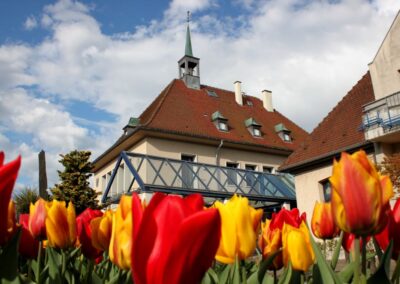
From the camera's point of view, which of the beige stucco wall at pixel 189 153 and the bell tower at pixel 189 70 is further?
the bell tower at pixel 189 70

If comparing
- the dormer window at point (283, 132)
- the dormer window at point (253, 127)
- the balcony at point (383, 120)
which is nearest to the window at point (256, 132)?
the dormer window at point (253, 127)

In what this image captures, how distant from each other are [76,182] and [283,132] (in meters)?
16.4

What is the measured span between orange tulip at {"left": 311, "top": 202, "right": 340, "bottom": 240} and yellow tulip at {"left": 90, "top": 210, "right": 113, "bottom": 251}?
2.69 feet

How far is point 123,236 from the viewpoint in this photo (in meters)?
1.20

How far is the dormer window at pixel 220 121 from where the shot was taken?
25656 millimetres

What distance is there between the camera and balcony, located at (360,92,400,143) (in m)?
13.1

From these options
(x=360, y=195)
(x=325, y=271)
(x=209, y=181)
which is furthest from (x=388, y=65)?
(x=360, y=195)

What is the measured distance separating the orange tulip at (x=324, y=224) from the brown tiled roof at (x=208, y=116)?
2041 cm

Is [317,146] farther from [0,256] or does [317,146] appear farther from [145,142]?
[0,256]

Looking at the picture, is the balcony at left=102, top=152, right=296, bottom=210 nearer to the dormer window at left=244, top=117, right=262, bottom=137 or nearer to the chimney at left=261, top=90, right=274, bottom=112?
the dormer window at left=244, top=117, right=262, bottom=137

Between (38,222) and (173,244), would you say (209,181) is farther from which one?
(173,244)

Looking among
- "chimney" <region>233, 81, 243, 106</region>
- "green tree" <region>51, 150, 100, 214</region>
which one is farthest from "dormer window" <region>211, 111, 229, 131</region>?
"green tree" <region>51, 150, 100, 214</region>

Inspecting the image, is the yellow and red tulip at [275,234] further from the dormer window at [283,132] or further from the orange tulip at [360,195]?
the dormer window at [283,132]

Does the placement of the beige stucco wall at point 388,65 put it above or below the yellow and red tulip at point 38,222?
above
